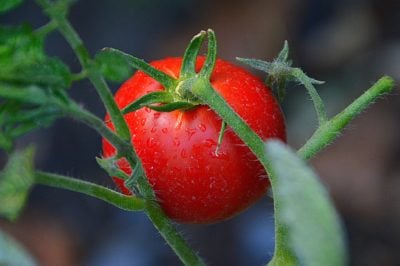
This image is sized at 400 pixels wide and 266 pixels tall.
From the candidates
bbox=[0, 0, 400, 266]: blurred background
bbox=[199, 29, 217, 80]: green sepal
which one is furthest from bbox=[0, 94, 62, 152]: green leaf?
bbox=[0, 0, 400, 266]: blurred background

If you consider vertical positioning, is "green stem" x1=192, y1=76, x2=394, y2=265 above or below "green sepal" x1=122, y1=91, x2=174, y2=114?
below

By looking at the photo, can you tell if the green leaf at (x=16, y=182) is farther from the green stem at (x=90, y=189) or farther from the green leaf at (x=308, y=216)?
the green leaf at (x=308, y=216)

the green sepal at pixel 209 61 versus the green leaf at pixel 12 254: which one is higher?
the green sepal at pixel 209 61

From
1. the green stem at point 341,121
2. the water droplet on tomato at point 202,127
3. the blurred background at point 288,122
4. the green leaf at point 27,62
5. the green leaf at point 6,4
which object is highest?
the green leaf at point 6,4

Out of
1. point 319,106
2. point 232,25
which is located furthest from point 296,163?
point 232,25

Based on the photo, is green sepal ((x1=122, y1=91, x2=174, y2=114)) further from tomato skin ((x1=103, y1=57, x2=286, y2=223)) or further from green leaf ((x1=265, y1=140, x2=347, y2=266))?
green leaf ((x1=265, y1=140, x2=347, y2=266))

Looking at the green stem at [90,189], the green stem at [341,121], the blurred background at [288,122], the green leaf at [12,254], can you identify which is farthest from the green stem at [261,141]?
the blurred background at [288,122]

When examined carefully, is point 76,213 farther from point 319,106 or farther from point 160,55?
point 319,106
